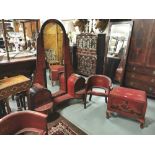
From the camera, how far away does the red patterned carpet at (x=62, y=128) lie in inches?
87.1

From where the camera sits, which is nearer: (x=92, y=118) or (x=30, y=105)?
(x=30, y=105)

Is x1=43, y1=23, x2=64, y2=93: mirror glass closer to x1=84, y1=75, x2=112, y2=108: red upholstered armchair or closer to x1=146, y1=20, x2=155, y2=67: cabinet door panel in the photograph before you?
x1=84, y1=75, x2=112, y2=108: red upholstered armchair

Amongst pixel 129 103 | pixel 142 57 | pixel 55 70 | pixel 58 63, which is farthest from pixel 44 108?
pixel 142 57

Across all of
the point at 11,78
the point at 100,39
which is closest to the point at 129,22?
the point at 100,39

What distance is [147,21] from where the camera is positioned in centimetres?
308

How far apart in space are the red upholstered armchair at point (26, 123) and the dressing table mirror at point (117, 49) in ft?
8.88

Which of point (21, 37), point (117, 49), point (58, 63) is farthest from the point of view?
point (117, 49)

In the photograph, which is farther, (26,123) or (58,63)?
(58,63)

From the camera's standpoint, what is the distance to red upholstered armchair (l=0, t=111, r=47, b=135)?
1431 mm

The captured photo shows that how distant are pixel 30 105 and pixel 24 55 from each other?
979 millimetres

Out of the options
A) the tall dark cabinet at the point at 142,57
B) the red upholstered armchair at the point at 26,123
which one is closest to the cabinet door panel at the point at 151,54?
the tall dark cabinet at the point at 142,57

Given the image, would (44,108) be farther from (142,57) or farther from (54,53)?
(142,57)

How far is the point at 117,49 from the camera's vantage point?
3.87 metres
